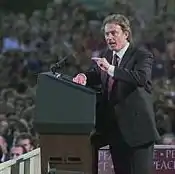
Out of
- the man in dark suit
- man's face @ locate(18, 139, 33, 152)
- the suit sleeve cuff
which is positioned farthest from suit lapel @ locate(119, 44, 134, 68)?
man's face @ locate(18, 139, 33, 152)

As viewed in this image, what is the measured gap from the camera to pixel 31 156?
4.03m

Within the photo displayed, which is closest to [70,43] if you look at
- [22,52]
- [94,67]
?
[22,52]

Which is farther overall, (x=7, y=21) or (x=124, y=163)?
(x=7, y=21)

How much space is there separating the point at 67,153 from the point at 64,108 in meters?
0.21

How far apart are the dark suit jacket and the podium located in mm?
207

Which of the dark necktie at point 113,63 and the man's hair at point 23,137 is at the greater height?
the man's hair at point 23,137

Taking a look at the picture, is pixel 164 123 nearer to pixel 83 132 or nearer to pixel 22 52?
pixel 22 52

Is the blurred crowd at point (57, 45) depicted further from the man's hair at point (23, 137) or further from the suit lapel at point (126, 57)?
the suit lapel at point (126, 57)

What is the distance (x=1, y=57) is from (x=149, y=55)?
222 inches

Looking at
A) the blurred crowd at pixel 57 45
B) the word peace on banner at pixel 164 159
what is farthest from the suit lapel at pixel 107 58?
the blurred crowd at pixel 57 45

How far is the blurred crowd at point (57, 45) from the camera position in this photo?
7.91 metres

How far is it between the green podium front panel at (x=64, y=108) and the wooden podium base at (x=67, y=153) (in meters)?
0.03

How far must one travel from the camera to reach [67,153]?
277cm

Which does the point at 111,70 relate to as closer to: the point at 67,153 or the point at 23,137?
the point at 67,153
